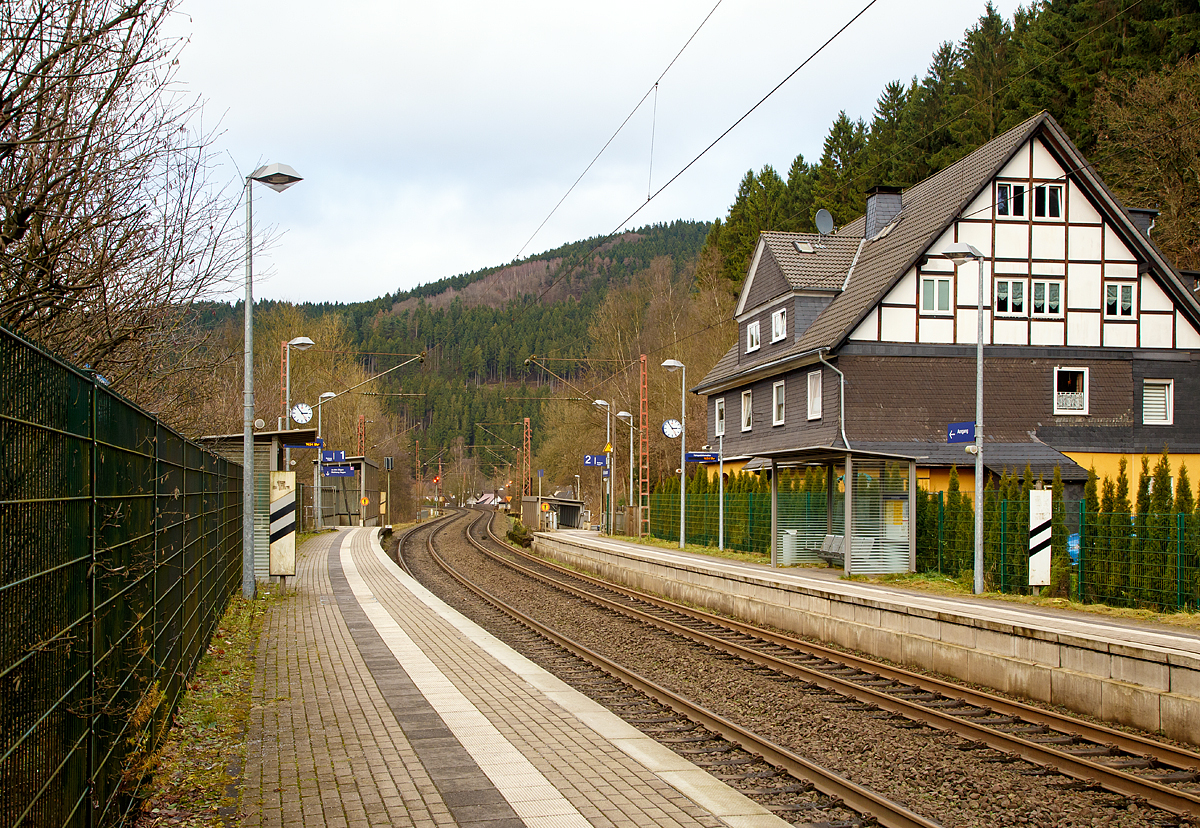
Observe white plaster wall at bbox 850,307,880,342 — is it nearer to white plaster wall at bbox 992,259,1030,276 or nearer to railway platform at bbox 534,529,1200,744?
white plaster wall at bbox 992,259,1030,276

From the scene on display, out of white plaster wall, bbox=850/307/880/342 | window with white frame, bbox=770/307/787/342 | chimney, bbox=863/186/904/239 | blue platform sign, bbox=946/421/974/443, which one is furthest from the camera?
chimney, bbox=863/186/904/239

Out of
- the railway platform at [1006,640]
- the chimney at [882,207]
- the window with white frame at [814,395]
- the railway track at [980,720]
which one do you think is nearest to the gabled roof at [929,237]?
the chimney at [882,207]

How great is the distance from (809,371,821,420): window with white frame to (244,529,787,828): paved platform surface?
20893mm

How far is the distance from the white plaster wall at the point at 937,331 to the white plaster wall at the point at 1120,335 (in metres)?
4.99

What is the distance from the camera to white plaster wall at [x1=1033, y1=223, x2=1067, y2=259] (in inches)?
1259

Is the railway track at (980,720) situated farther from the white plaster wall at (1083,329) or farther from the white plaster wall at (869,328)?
the white plaster wall at (1083,329)

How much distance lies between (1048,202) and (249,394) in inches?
995

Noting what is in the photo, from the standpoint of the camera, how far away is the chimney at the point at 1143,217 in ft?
109

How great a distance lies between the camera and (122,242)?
9117mm

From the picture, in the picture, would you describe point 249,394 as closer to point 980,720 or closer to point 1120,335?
point 980,720

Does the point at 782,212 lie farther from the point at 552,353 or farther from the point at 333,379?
the point at 552,353

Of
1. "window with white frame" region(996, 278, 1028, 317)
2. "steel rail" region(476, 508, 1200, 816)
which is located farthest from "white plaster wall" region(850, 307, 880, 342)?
"steel rail" region(476, 508, 1200, 816)

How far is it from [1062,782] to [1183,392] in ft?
94.9

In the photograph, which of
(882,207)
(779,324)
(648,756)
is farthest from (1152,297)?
(648,756)
